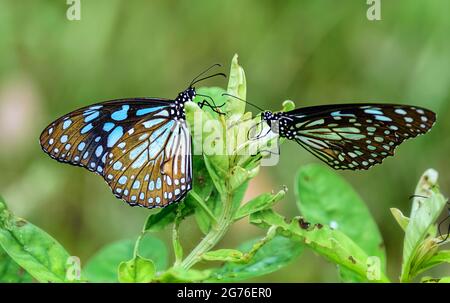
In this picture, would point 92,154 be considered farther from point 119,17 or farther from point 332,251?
point 119,17

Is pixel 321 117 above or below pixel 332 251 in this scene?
above

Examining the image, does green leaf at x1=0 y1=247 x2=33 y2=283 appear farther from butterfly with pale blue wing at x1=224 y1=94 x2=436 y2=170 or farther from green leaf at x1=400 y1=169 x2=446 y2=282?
green leaf at x1=400 y1=169 x2=446 y2=282

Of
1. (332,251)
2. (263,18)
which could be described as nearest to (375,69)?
(263,18)

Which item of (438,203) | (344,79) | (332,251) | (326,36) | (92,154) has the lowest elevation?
(332,251)

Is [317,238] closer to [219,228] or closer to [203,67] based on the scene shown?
[219,228]

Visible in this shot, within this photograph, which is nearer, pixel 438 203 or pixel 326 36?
pixel 438 203

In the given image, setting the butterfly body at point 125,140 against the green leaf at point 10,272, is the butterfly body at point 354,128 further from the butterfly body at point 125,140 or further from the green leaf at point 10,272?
the green leaf at point 10,272
